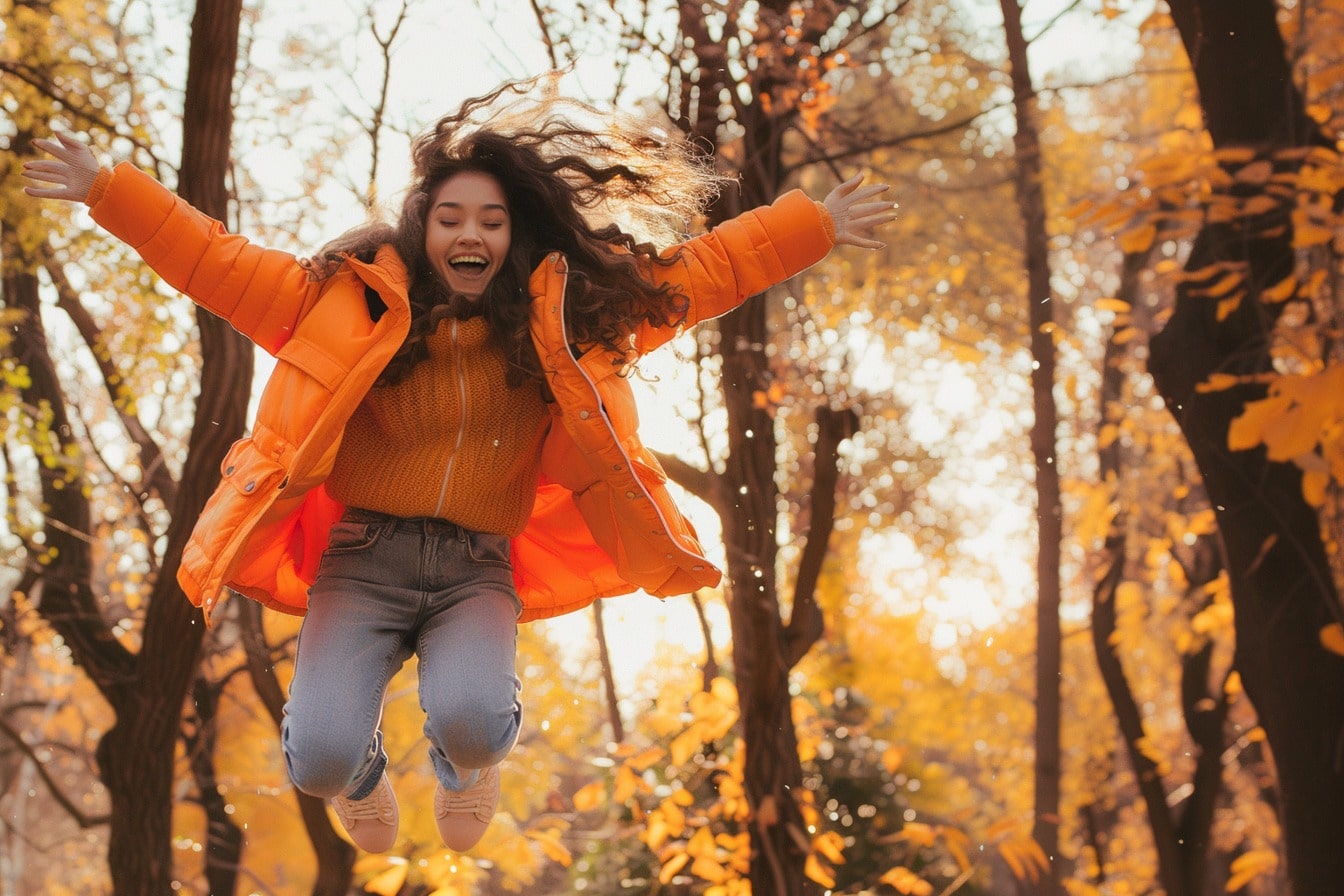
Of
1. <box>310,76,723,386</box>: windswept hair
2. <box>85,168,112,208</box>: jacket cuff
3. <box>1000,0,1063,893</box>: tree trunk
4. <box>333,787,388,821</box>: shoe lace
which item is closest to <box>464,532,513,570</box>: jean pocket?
<box>310,76,723,386</box>: windswept hair

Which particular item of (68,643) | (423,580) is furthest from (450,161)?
(68,643)

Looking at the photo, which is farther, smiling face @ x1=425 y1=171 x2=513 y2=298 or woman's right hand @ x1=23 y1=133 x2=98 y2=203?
smiling face @ x1=425 y1=171 x2=513 y2=298

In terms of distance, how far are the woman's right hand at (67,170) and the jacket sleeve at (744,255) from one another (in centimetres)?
119

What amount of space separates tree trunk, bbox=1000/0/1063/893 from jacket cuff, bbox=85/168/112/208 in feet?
17.9

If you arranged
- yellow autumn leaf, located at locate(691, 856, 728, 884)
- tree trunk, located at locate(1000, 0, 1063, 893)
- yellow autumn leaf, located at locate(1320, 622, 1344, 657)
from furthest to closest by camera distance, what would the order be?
1. tree trunk, located at locate(1000, 0, 1063, 893)
2. yellow autumn leaf, located at locate(691, 856, 728, 884)
3. yellow autumn leaf, located at locate(1320, 622, 1344, 657)

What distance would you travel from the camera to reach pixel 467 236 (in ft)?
9.29

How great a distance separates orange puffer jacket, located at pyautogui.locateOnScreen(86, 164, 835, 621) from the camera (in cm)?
260

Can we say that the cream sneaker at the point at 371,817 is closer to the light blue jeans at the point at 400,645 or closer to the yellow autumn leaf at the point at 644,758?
the light blue jeans at the point at 400,645

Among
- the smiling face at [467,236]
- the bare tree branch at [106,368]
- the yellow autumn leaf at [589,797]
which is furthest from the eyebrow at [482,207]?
the bare tree branch at [106,368]

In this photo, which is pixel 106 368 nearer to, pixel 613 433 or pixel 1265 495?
pixel 613 433

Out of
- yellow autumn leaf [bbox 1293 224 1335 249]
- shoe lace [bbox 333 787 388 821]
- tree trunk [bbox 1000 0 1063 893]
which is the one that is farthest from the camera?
tree trunk [bbox 1000 0 1063 893]

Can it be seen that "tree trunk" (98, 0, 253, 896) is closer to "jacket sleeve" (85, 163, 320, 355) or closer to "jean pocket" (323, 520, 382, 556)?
"jacket sleeve" (85, 163, 320, 355)

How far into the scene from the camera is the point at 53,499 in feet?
21.7

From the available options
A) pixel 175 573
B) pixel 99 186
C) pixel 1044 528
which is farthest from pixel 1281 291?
pixel 175 573
